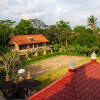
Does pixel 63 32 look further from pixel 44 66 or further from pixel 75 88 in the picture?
pixel 75 88

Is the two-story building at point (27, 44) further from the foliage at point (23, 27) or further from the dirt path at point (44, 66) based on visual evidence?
the foliage at point (23, 27)

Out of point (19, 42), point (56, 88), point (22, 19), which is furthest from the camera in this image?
point (22, 19)

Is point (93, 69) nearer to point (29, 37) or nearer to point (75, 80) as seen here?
point (75, 80)

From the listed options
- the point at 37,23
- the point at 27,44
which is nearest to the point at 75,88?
the point at 27,44

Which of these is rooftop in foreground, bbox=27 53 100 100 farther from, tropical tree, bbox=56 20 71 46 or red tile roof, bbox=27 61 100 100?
tropical tree, bbox=56 20 71 46

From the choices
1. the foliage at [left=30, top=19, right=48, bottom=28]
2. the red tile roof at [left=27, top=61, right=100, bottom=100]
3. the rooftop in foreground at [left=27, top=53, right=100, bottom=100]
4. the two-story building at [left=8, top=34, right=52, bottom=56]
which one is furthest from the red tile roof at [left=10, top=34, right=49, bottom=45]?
the red tile roof at [left=27, top=61, right=100, bottom=100]

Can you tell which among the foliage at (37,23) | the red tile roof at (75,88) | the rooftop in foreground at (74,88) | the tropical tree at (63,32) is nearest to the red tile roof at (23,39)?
the tropical tree at (63,32)

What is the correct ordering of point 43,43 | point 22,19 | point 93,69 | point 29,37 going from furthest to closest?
point 22,19
point 43,43
point 29,37
point 93,69

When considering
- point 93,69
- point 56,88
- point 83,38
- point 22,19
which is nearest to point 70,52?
point 83,38
